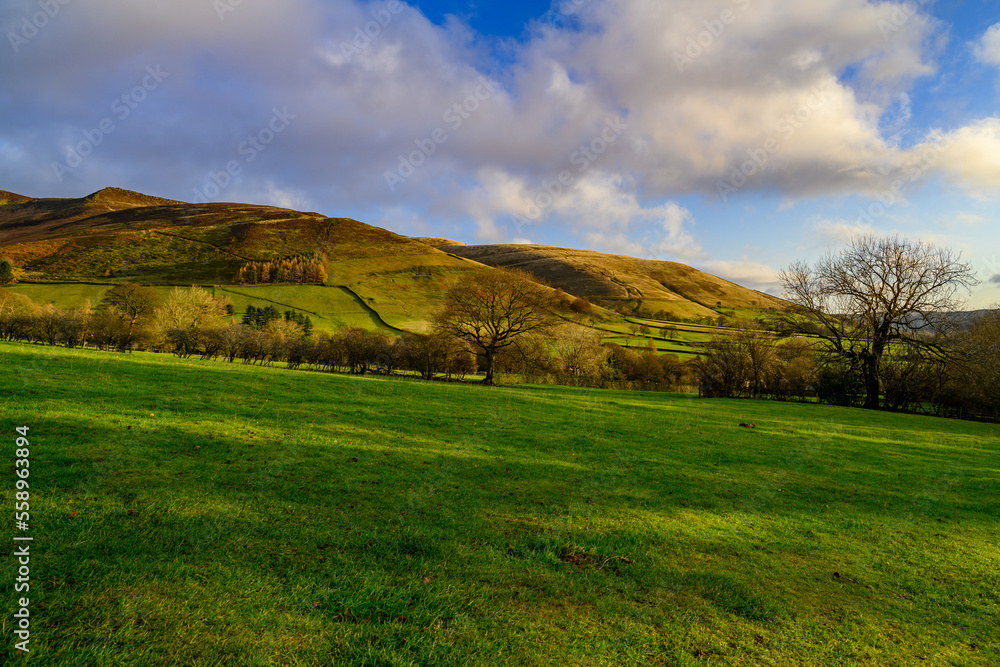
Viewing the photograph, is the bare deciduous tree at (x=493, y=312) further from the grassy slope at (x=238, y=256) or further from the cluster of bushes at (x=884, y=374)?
the grassy slope at (x=238, y=256)

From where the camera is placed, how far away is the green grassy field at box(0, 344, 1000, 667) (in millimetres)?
4078

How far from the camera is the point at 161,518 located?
225 inches

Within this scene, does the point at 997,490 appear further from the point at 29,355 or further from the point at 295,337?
the point at 295,337

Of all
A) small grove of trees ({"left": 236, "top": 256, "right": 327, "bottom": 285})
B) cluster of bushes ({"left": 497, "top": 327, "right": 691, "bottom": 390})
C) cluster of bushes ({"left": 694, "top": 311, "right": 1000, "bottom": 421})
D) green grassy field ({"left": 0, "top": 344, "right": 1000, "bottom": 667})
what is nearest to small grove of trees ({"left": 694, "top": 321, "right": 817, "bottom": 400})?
cluster of bushes ({"left": 694, "top": 311, "right": 1000, "bottom": 421})

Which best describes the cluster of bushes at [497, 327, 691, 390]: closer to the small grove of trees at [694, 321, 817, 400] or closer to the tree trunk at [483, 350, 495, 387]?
the tree trunk at [483, 350, 495, 387]

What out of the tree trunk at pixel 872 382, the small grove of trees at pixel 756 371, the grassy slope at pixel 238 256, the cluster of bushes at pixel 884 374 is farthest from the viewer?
the grassy slope at pixel 238 256

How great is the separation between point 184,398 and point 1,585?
10245 millimetres

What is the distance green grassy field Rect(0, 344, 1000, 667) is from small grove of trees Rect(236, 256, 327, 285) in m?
104

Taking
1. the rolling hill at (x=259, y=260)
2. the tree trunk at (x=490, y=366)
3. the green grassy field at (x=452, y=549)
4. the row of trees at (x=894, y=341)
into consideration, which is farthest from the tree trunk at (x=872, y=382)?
the tree trunk at (x=490, y=366)

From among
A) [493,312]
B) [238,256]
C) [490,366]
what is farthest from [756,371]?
[238,256]

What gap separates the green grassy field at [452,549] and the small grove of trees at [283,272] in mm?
104378

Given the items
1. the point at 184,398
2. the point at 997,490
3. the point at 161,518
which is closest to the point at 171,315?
the point at 184,398

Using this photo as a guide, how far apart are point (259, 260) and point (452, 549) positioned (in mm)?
137701

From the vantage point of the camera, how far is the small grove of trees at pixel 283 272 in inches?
4242
